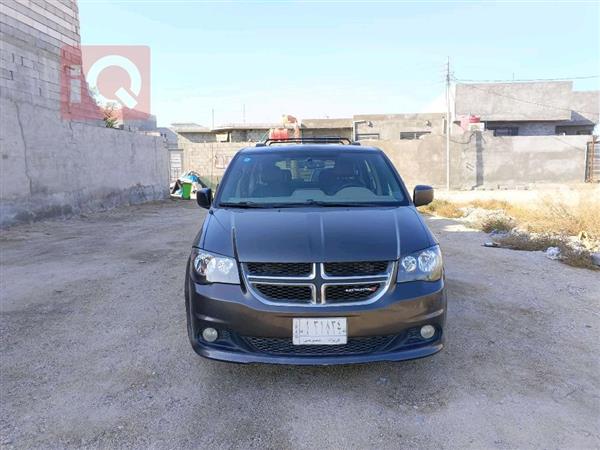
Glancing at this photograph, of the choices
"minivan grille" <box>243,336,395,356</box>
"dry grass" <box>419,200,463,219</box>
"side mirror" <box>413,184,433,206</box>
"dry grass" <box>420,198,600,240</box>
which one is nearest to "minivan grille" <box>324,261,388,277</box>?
"minivan grille" <box>243,336,395,356</box>

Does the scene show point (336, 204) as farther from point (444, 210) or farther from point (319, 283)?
point (444, 210)

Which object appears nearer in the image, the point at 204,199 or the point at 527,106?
the point at 204,199

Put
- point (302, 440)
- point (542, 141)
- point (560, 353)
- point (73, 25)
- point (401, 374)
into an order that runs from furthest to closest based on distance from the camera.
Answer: point (542, 141), point (73, 25), point (560, 353), point (401, 374), point (302, 440)

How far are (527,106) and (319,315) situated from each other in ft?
107

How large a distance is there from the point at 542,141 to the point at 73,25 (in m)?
20.3

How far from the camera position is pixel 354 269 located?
2539 mm

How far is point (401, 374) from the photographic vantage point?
2906 millimetres

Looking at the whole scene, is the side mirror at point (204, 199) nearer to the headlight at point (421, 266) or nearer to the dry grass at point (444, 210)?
the headlight at point (421, 266)

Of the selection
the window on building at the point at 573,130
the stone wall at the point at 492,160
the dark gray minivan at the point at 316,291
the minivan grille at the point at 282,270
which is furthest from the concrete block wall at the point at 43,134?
the window on building at the point at 573,130

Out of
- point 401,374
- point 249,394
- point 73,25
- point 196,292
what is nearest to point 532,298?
point 401,374

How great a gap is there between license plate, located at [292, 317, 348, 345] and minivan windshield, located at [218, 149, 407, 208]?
1164 mm

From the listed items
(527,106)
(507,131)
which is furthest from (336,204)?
(527,106)

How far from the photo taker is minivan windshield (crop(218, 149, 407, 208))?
3504 millimetres

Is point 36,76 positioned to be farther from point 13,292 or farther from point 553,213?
point 553,213
